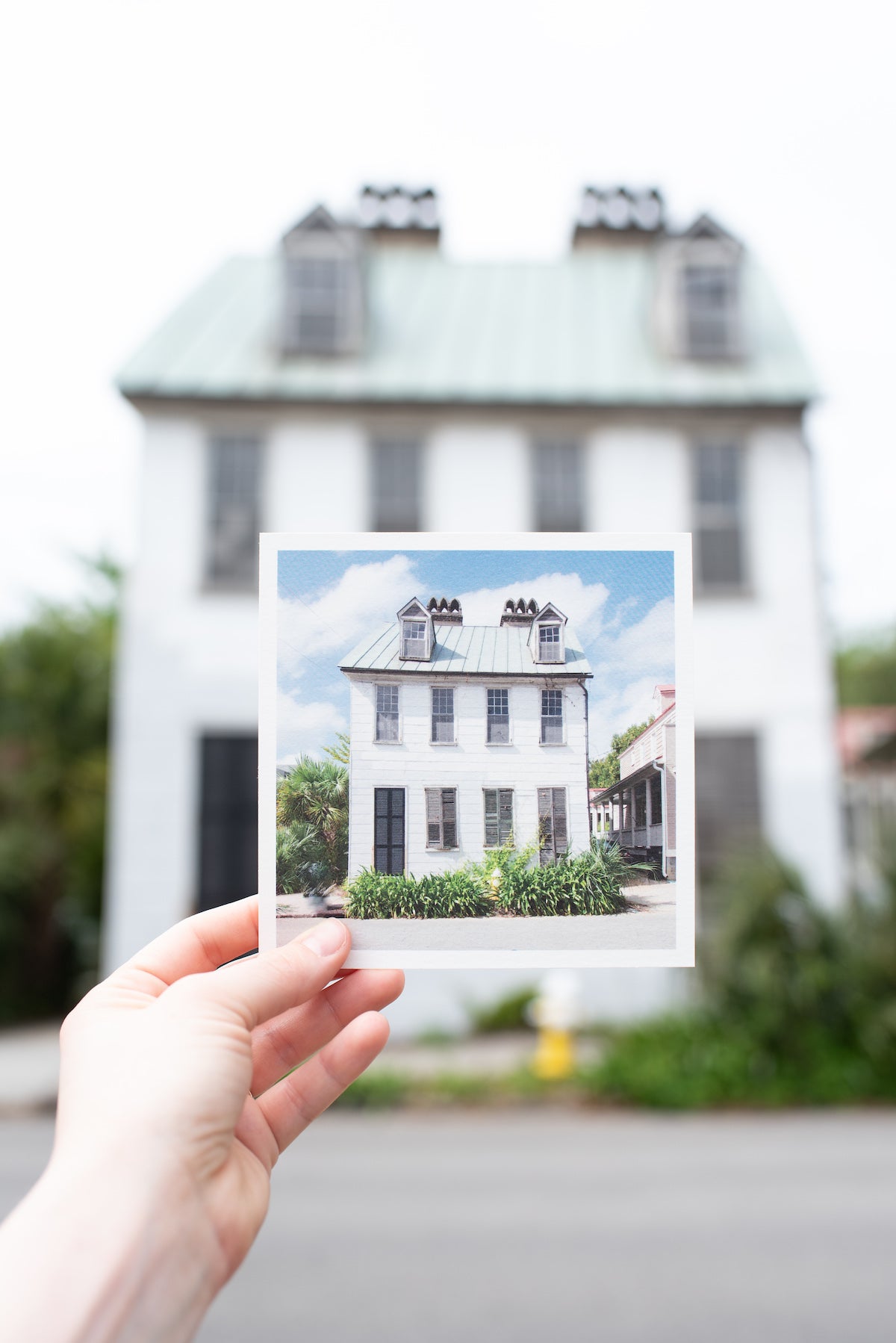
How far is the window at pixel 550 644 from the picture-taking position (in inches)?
48.6

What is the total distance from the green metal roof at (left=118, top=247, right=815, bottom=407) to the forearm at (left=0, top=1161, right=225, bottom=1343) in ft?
22.1

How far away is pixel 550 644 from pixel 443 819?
25cm

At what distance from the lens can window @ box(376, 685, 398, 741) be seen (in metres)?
1.22

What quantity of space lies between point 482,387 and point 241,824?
357 cm

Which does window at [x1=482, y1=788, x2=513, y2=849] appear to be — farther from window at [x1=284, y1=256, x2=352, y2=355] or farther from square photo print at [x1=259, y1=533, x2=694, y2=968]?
window at [x1=284, y1=256, x2=352, y2=355]

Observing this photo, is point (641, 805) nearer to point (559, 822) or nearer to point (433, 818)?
point (559, 822)

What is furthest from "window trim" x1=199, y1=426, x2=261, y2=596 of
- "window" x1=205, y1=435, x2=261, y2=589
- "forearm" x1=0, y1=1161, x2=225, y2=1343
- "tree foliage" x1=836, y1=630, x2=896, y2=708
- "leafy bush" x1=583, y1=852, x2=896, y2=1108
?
"tree foliage" x1=836, y1=630, x2=896, y2=708

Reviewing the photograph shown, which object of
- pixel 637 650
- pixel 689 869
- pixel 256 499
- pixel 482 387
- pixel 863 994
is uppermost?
pixel 482 387

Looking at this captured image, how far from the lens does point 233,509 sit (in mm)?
7348

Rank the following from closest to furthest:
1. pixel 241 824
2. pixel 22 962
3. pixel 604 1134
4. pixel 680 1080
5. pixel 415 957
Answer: pixel 415 957 → pixel 604 1134 → pixel 680 1080 → pixel 241 824 → pixel 22 962

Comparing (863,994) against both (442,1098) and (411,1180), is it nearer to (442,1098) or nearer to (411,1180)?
(442,1098)

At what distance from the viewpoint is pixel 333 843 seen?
1.20 m

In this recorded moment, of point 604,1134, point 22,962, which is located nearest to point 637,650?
point 604,1134

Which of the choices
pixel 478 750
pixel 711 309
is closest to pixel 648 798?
pixel 478 750
